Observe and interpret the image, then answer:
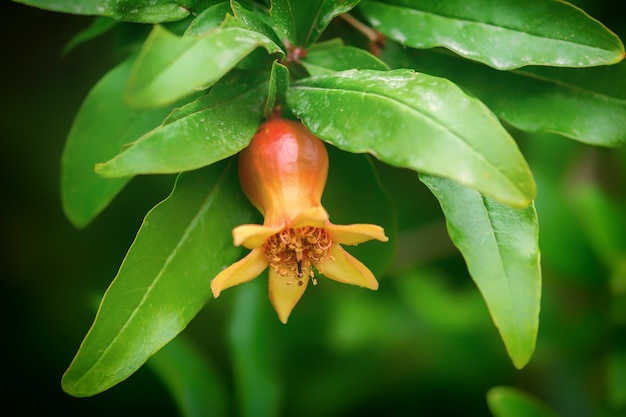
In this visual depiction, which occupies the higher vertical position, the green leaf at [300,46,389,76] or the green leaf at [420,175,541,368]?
the green leaf at [300,46,389,76]

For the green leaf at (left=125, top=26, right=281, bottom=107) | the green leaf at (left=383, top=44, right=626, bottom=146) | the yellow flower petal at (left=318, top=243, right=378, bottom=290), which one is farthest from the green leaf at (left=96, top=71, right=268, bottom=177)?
the green leaf at (left=383, top=44, right=626, bottom=146)

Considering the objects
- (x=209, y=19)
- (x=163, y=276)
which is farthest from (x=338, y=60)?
(x=163, y=276)

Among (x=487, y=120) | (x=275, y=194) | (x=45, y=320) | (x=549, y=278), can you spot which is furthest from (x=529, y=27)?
(x=45, y=320)

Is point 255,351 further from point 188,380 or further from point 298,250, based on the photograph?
point 298,250

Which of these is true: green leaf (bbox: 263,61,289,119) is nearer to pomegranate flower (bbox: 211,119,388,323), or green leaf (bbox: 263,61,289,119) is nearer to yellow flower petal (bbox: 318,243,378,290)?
pomegranate flower (bbox: 211,119,388,323)

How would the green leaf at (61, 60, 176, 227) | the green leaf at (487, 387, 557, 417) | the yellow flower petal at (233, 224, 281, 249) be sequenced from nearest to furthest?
1. the yellow flower petal at (233, 224, 281, 249)
2. the green leaf at (61, 60, 176, 227)
3. the green leaf at (487, 387, 557, 417)

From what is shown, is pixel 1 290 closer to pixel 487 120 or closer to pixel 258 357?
pixel 258 357

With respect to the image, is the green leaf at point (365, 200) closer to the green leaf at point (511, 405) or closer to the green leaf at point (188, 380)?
the green leaf at point (511, 405)

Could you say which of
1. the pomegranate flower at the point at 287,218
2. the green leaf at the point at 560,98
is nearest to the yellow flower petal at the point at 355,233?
the pomegranate flower at the point at 287,218

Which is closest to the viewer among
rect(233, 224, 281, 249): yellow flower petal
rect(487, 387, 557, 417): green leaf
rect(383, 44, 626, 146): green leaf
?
rect(233, 224, 281, 249): yellow flower petal
